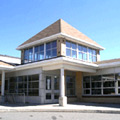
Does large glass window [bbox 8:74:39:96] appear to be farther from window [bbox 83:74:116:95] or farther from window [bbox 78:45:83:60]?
window [bbox 83:74:116:95]

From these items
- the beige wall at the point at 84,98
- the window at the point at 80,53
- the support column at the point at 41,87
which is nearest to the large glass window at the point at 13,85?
the support column at the point at 41,87

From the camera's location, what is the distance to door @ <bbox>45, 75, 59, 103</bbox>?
19828mm

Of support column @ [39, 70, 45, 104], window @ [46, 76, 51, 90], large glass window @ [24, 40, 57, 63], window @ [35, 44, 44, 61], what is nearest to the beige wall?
window @ [46, 76, 51, 90]

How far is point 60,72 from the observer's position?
18375mm

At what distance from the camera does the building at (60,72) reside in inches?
762

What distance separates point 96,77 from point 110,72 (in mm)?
1865

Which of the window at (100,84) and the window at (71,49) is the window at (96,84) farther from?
the window at (71,49)

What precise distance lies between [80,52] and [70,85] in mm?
3723

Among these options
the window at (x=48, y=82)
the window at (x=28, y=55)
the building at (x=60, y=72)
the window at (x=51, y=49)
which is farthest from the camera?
the window at (x=28, y=55)

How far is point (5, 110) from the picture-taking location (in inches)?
557

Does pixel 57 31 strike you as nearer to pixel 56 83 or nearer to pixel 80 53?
pixel 80 53

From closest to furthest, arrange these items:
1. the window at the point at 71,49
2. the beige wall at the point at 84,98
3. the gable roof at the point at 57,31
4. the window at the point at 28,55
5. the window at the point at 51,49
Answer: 1. the beige wall at the point at 84,98
2. the window at the point at 51,49
3. the window at the point at 71,49
4. the gable roof at the point at 57,31
5. the window at the point at 28,55

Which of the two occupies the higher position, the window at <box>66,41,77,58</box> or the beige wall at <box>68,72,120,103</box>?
the window at <box>66,41,77,58</box>

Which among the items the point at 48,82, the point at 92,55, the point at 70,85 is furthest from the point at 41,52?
the point at 92,55
